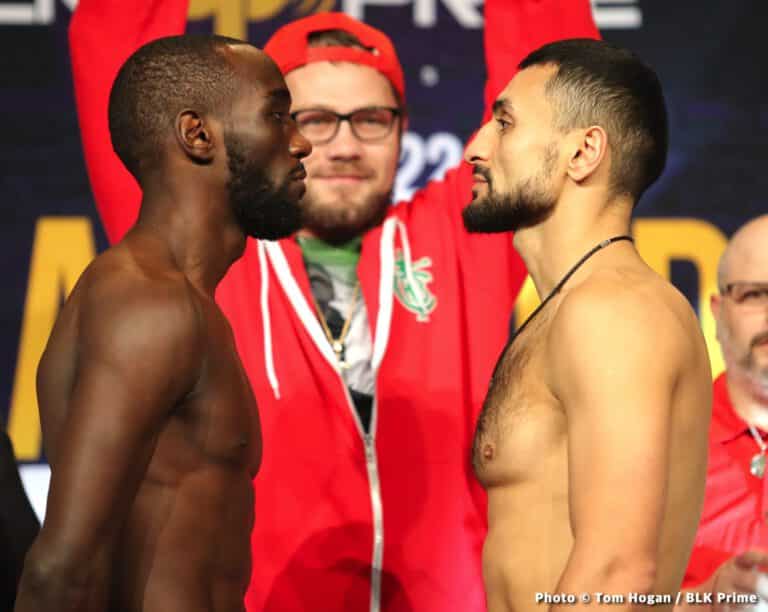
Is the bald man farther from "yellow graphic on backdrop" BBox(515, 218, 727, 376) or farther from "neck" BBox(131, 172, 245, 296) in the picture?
"neck" BBox(131, 172, 245, 296)

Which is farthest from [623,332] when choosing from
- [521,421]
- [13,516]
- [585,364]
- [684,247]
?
[684,247]

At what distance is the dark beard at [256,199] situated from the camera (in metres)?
1.82

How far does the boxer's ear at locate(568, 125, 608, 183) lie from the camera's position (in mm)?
1817

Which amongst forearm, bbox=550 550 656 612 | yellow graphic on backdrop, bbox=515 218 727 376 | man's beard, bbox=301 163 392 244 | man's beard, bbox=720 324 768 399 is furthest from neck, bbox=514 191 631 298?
yellow graphic on backdrop, bbox=515 218 727 376

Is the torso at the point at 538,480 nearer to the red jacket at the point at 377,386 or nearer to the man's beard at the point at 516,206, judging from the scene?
the man's beard at the point at 516,206

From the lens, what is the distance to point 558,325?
1.68 metres

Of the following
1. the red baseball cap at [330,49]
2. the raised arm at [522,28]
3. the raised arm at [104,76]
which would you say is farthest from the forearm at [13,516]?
the raised arm at [522,28]

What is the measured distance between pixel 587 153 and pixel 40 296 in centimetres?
190

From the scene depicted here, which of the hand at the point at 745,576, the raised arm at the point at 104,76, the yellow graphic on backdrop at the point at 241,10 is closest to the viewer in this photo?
the hand at the point at 745,576

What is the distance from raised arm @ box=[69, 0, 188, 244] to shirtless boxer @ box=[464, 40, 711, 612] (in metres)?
0.93

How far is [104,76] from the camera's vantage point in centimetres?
257

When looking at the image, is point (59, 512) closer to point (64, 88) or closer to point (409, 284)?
point (409, 284)

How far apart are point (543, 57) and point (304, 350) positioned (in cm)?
91

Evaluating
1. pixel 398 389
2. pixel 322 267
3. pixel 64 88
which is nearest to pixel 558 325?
pixel 398 389
